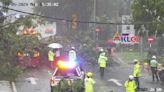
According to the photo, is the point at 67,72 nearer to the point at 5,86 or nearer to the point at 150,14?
the point at 5,86

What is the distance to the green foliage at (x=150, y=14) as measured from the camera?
123ft

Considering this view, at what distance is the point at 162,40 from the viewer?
49.3m

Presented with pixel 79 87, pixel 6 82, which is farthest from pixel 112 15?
pixel 79 87

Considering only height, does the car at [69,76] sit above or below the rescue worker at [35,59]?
above

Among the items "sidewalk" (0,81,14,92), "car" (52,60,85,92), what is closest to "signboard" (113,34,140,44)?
"sidewalk" (0,81,14,92)

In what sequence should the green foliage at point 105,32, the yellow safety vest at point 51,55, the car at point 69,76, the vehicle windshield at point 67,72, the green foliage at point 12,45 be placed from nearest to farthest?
the car at point 69,76, the vehicle windshield at point 67,72, the green foliage at point 12,45, the yellow safety vest at point 51,55, the green foliage at point 105,32

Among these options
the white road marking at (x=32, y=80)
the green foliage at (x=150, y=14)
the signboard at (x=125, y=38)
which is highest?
the green foliage at (x=150, y=14)

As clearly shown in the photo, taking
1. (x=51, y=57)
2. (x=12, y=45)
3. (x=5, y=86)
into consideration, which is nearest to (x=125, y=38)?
(x=51, y=57)

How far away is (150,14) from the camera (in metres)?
38.7

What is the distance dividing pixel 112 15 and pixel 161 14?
3122 cm

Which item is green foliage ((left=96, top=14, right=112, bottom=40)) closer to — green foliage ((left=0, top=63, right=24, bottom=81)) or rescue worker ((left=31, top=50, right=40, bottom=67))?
rescue worker ((left=31, top=50, right=40, bottom=67))

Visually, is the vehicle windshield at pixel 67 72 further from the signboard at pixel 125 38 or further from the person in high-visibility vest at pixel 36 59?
the signboard at pixel 125 38

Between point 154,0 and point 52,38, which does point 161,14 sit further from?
point 52,38

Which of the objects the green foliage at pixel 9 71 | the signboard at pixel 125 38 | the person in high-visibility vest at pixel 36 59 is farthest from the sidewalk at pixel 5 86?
the signboard at pixel 125 38
